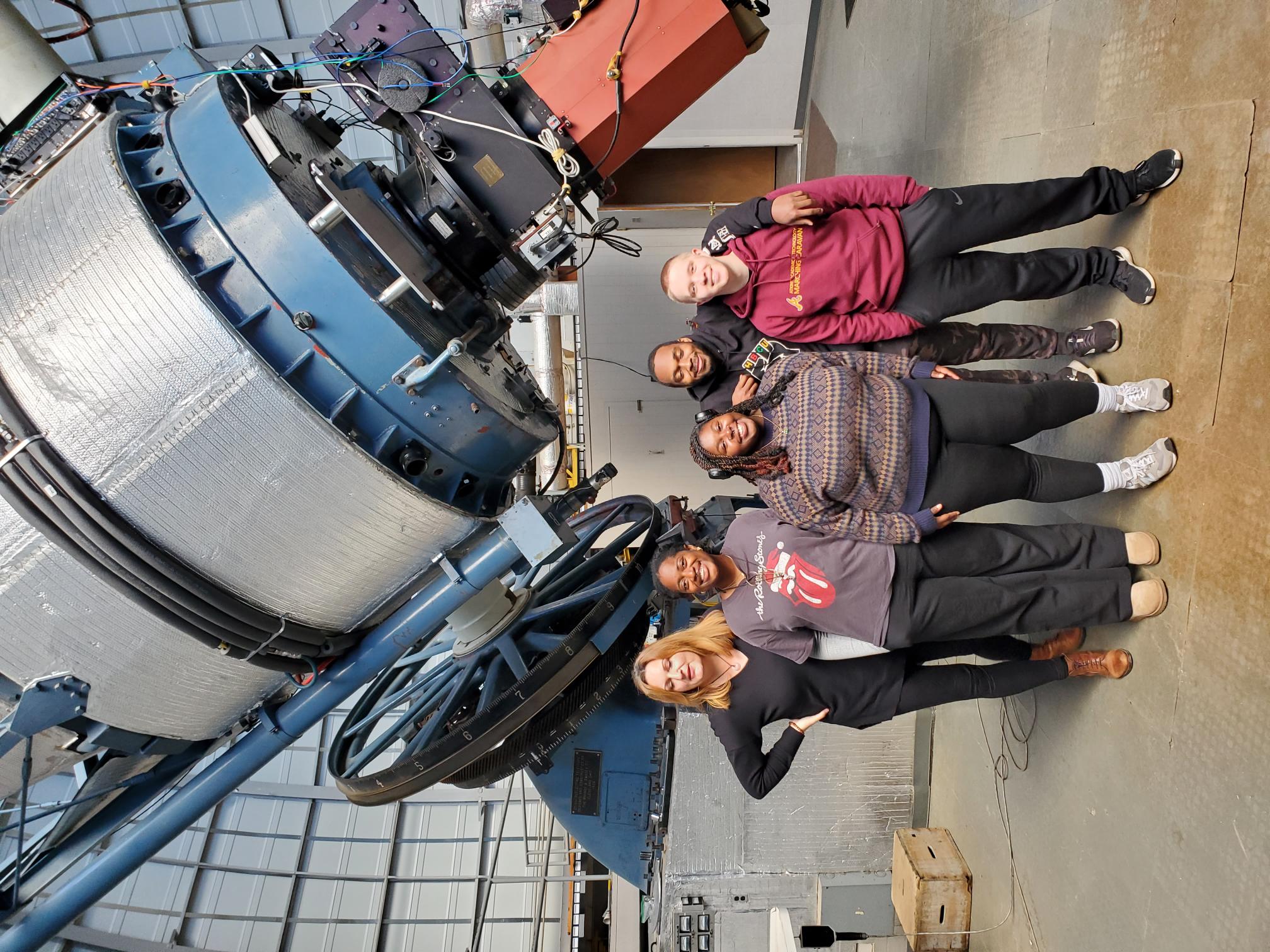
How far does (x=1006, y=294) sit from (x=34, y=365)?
3.13m

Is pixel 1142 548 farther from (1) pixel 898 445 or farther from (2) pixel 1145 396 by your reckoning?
(1) pixel 898 445

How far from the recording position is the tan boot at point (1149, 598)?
8.04 ft

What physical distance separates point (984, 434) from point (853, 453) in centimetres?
49

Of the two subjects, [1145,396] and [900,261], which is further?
[900,261]

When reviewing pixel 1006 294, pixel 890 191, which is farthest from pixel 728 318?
pixel 1006 294

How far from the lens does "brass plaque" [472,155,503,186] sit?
268 cm

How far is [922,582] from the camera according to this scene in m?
2.48

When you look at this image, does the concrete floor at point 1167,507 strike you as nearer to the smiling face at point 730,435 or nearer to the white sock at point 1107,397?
the white sock at point 1107,397

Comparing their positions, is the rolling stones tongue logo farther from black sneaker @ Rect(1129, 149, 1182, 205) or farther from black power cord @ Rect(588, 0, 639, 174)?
black sneaker @ Rect(1129, 149, 1182, 205)

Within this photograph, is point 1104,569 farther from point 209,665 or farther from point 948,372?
point 209,665

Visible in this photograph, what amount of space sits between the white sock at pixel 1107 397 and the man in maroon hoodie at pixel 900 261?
339 mm

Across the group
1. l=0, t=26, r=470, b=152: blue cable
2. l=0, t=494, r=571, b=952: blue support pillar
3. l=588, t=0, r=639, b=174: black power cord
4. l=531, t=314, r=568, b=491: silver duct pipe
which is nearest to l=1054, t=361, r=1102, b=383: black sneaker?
l=588, t=0, r=639, b=174: black power cord

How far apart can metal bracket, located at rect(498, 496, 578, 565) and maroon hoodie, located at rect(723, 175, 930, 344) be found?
3.48 feet

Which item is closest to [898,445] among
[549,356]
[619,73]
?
[619,73]
